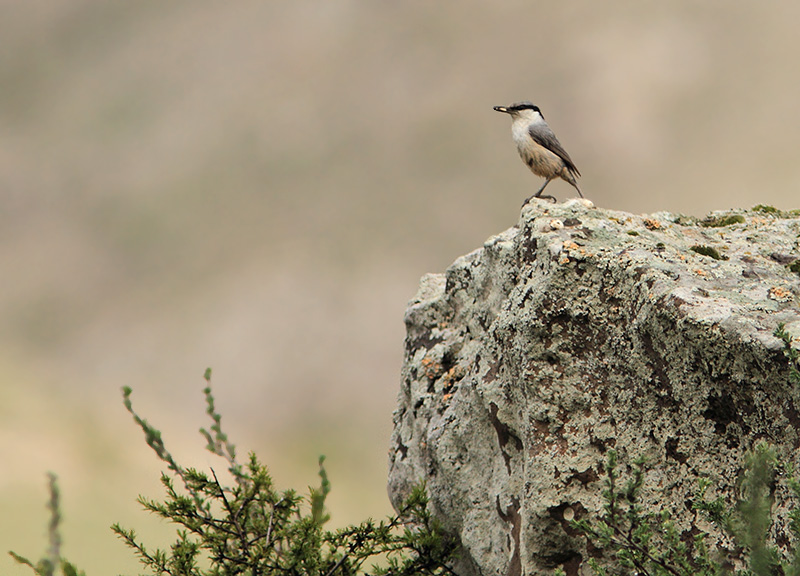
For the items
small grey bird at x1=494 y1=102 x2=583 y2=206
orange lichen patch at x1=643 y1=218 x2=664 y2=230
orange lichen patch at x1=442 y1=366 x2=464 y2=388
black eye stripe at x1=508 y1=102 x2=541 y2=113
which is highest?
Answer: black eye stripe at x1=508 y1=102 x2=541 y2=113

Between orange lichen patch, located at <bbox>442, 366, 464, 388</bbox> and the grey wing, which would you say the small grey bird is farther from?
orange lichen patch, located at <bbox>442, 366, 464, 388</bbox>

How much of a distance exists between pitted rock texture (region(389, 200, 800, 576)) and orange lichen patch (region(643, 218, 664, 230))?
12 mm

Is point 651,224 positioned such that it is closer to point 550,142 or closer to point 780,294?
point 780,294

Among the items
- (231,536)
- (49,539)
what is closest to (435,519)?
(231,536)

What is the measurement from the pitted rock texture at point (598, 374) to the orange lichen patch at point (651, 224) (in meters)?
0.01

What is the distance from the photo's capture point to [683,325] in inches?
151

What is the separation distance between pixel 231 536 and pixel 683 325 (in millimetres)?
2848

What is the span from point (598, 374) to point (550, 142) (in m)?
4.01

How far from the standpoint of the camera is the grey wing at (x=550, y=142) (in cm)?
782

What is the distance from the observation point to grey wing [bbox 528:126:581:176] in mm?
7824

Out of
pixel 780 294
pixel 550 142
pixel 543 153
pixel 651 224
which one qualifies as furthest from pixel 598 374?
pixel 550 142

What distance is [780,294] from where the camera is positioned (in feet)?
13.5

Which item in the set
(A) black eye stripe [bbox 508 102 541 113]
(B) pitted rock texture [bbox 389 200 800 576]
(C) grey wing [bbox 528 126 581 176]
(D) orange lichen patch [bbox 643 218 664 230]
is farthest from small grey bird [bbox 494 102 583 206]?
(D) orange lichen patch [bbox 643 218 664 230]

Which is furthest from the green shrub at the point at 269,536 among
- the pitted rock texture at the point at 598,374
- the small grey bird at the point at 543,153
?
the small grey bird at the point at 543,153
